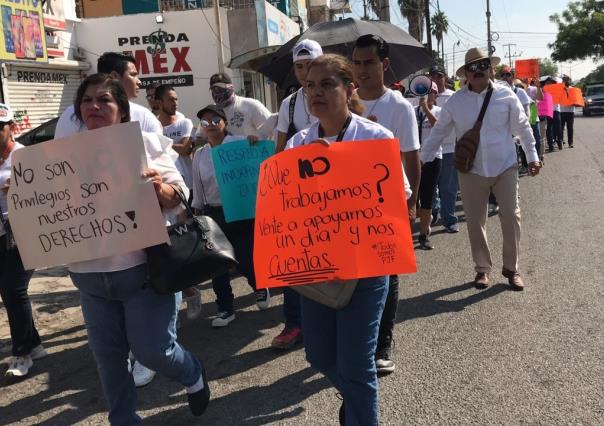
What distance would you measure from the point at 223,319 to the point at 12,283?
160 cm

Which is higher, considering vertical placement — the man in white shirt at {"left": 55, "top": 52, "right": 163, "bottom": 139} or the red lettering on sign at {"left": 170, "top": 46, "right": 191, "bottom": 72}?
the red lettering on sign at {"left": 170, "top": 46, "right": 191, "bottom": 72}

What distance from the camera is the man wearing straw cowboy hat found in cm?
516

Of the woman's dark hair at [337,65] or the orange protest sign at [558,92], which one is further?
the orange protest sign at [558,92]

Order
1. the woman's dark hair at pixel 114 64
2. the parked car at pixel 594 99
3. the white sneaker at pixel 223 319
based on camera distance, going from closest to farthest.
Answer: the woman's dark hair at pixel 114 64 → the white sneaker at pixel 223 319 → the parked car at pixel 594 99

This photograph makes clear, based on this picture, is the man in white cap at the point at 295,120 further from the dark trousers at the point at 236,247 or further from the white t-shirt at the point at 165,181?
the white t-shirt at the point at 165,181

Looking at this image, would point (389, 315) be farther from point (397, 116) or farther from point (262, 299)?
point (262, 299)

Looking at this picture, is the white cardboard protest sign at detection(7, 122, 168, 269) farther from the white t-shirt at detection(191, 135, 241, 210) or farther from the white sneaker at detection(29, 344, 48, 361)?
the white t-shirt at detection(191, 135, 241, 210)

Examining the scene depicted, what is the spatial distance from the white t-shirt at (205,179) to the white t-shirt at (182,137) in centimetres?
83

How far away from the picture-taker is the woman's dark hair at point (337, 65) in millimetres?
2717

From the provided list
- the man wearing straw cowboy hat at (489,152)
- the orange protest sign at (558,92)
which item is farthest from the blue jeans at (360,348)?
the orange protest sign at (558,92)

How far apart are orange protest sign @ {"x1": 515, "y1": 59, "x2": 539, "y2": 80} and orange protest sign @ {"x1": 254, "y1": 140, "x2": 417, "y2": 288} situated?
57.3 ft

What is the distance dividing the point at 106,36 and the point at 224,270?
17.6 m

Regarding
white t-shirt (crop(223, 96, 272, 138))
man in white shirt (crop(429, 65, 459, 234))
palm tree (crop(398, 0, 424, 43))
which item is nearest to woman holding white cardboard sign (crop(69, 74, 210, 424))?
white t-shirt (crop(223, 96, 272, 138))

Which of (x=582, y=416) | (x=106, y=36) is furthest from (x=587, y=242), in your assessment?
(x=106, y=36)
